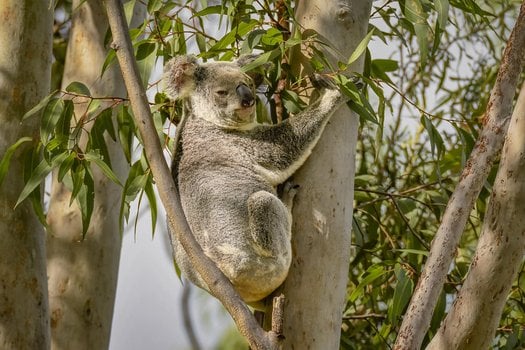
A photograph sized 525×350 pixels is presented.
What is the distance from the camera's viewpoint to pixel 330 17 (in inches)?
94.4

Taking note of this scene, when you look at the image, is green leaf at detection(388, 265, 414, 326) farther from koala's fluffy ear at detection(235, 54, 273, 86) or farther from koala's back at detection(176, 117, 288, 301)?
koala's fluffy ear at detection(235, 54, 273, 86)

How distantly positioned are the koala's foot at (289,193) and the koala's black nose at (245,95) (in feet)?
1.17

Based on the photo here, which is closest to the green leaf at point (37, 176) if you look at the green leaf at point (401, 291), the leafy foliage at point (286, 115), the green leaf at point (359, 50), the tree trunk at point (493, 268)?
the leafy foliage at point (286, 115)

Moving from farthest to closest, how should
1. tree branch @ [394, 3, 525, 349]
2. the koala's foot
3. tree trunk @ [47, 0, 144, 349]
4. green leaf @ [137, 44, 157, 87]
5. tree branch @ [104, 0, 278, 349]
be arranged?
1. tree trunk @ [47, 0, 144, 349]
2. green leaf @ [137, 44, 157, 87]
3. the koala's foot
4. tree branch @ [394, 3, 525, 349]
5. tree branch @ [104, 0, 278, 349]

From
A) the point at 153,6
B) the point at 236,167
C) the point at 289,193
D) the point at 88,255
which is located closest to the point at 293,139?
the point at 289,193

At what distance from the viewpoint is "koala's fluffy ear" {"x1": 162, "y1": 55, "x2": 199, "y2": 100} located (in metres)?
2.80

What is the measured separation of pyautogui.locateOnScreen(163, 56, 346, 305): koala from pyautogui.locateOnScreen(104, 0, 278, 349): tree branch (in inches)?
16.7

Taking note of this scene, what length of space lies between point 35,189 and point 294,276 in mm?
Result: 897

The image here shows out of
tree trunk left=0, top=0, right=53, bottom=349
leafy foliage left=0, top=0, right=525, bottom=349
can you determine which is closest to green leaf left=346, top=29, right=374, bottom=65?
leafy foliage left=0, top=0, right=525, bottom=349

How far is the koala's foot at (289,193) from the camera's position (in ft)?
7.71

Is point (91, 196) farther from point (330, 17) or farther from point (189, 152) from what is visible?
point (330, 17)

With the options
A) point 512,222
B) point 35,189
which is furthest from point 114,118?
point 512,222

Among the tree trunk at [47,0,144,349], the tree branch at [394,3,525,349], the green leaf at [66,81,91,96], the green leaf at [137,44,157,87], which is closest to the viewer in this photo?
the tree branch at [394,3,525,349]

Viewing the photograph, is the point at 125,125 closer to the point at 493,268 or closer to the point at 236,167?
the point at 236,167
